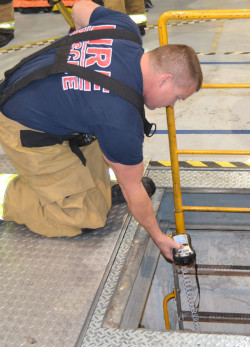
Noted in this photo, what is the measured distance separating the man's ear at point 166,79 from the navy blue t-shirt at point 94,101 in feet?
0.34

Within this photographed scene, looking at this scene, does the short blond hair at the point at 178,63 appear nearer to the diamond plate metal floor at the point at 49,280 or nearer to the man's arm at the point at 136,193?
the man's arm at the point at 136,193

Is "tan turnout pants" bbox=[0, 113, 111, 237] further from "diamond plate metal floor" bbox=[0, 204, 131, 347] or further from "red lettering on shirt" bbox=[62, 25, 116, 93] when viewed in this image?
"red lettering on shirt" bbox=[62, 25, 116, 93]

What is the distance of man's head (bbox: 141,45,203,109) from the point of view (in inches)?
84.9

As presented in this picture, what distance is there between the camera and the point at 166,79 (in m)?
2.18

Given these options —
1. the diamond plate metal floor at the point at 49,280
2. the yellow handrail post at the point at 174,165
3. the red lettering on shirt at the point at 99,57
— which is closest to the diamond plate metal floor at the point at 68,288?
the diamond plate metal floor at the point at 49,280

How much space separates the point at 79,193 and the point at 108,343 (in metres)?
1.00

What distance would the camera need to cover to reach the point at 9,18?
7004 mm

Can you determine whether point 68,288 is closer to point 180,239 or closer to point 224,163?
point 180,239

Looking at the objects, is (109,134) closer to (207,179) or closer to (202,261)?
(207,179)

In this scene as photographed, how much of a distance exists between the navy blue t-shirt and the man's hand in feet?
1.93

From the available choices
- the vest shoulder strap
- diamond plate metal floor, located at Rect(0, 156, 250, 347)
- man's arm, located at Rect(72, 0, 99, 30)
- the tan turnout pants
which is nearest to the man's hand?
diamond plate metal floor, located at Rect(0, 156, 250, 347)

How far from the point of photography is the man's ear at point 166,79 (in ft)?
7.09

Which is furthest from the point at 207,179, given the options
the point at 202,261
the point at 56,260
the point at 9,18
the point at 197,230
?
the point at 9,18

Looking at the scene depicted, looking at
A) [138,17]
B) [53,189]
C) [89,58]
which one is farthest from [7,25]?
[89,58]
